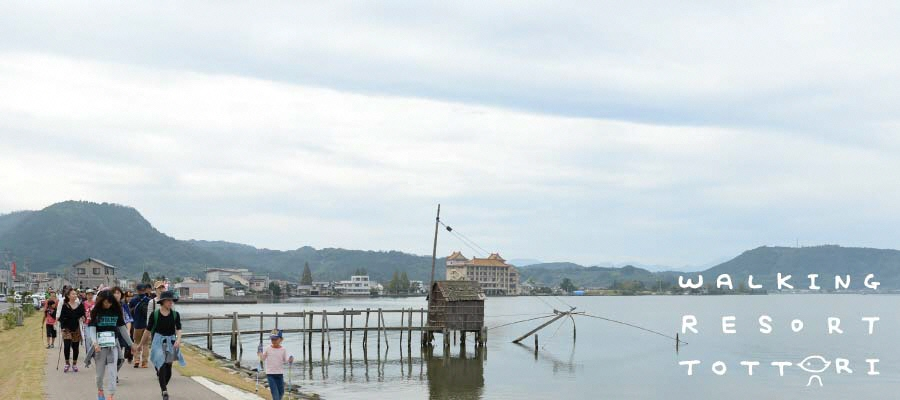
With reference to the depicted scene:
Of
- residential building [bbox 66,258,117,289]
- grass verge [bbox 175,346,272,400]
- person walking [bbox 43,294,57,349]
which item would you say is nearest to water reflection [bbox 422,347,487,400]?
grass verge [bbox 175,346,272,400]

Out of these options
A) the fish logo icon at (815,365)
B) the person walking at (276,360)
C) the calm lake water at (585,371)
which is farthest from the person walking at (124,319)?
the fish logo icon at (815,365)

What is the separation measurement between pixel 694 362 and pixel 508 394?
22.7 m

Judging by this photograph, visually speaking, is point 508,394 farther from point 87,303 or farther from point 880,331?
point 880,331

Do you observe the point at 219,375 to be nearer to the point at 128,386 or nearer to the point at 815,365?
the point at 128,386

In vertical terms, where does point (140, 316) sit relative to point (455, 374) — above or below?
above

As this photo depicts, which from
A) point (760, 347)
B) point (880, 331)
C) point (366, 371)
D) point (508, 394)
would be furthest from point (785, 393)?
point (880, 331)

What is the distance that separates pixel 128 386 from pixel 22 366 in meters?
6.39

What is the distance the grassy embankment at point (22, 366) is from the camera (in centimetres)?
1756

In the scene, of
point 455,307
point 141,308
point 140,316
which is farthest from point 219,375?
point 455,307

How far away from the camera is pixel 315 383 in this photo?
133 ft

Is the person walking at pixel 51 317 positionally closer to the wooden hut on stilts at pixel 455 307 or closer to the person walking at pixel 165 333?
the person walking at pixel 165 333

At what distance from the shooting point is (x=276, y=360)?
54.9 feet

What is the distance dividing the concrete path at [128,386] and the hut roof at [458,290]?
1246 inches

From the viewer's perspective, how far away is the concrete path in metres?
17.3
